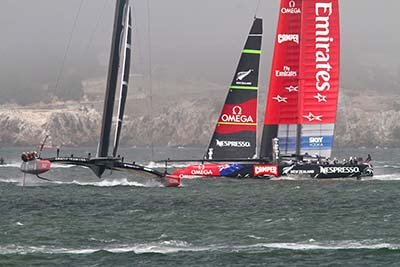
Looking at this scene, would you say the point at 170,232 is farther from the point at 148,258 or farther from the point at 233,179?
the point at 233,179

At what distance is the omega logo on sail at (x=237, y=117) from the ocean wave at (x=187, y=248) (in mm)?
46313

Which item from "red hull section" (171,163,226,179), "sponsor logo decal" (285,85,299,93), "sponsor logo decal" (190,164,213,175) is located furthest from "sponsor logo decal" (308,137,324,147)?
"sponsor logo decal" (190,164,213,175)

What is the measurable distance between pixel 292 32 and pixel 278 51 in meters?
2.30

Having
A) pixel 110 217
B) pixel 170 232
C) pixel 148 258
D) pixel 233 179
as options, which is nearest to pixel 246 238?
pixel 170 232

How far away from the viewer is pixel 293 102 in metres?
95.2

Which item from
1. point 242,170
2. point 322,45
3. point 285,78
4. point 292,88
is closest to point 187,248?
point 242,170

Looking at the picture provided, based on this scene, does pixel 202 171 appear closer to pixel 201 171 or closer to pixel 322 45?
pixel 201 171

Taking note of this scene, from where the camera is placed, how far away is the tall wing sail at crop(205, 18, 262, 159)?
93.6m

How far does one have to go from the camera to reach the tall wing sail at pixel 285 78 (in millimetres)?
94625

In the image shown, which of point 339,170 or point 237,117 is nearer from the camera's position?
point 339,170

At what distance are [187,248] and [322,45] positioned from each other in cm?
5223

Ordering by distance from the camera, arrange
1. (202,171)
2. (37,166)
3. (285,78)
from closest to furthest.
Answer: (37,166) → (202,171) → (285,78)

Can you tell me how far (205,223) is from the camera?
56719 millimetres

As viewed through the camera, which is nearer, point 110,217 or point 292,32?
point 110,217
